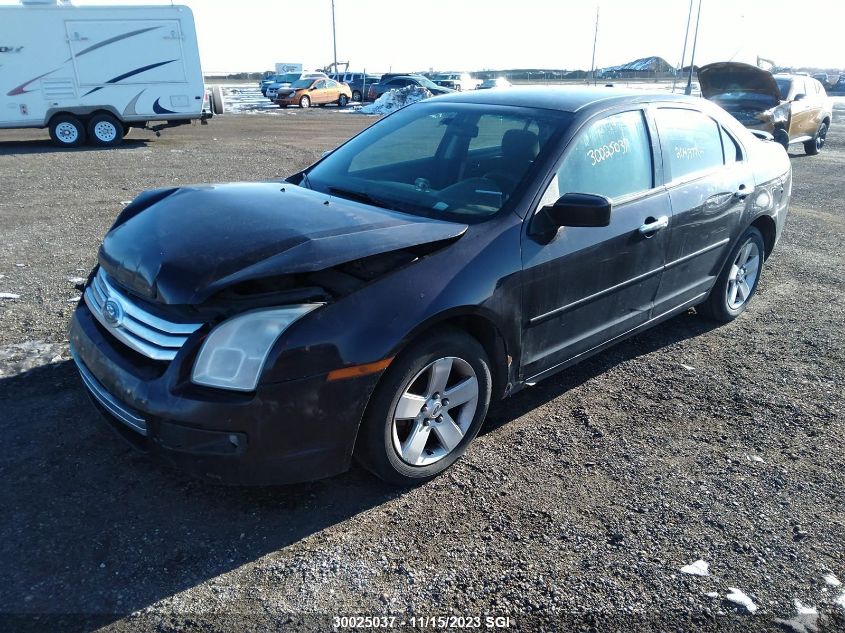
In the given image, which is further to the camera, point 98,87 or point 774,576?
point 98,87

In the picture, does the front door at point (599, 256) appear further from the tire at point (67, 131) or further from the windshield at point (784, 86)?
the tire at point (67, 131)

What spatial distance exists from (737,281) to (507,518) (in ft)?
10.8

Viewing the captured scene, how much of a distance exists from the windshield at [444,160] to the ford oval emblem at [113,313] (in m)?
1.34

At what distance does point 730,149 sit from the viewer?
15.9 ft

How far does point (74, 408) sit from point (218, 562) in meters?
1.57

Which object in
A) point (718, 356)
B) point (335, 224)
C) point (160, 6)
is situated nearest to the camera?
point (335, 224)

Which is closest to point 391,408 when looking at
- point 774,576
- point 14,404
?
point 774,576

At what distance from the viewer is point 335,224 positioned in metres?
3.04

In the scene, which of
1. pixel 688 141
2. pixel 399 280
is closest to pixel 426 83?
pixel 688 141

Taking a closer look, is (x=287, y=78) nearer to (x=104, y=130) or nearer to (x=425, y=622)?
(x=104, y=130)

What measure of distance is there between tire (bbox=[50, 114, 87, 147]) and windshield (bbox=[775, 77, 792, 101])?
51.1 ft

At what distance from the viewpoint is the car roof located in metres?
3.88

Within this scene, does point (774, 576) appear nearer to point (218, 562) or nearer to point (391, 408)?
point (391, 408)

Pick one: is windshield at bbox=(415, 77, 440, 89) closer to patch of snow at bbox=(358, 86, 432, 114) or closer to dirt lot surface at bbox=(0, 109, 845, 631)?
patch of snow at bbox=(358, 86, 432, 114)
